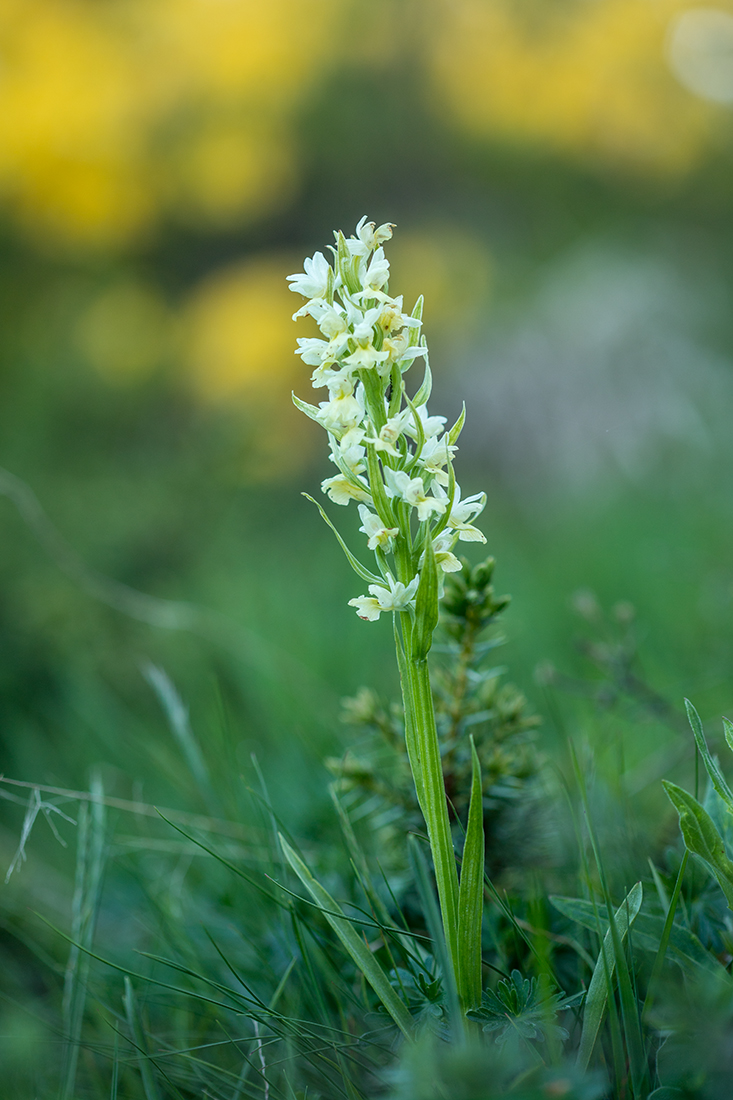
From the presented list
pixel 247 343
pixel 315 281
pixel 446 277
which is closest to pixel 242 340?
pixel 247 343

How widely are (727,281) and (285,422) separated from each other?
2.18 meters

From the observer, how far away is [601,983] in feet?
1.05

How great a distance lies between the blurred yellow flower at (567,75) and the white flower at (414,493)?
3.80 m

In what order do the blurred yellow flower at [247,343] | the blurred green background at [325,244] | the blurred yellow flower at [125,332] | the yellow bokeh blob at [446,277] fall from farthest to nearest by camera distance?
the yellow bokeh blob at [446,277] < the blurred yellow flower at [247,343] < the blurred yellow flower at [125,332] < the blurred green background at [325,244]

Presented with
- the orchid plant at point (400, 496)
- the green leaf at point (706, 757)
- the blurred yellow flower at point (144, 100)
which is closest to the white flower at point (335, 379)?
the orchid plant at point (400, 496)

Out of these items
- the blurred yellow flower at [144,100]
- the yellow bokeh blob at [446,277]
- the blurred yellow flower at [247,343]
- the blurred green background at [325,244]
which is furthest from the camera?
the yellow bokeh blob at [446,277]

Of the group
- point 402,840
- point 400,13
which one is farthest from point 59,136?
point 402,840

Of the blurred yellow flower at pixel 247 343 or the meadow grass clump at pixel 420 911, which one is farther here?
the blurred yellow flower at pixel 247 343

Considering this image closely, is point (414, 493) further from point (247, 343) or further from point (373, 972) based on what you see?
point (247, 343)

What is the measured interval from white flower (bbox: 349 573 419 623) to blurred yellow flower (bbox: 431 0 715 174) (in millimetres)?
3821

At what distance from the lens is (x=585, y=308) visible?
3404mm

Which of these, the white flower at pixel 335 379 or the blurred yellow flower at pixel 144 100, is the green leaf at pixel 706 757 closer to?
the white flower at pixel 335 379

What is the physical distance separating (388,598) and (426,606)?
0.06 feet

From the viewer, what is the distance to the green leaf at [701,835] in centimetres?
33
